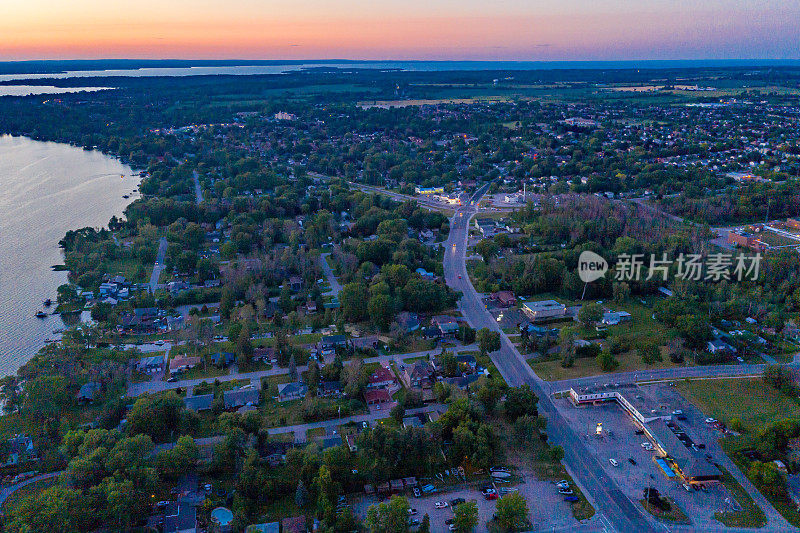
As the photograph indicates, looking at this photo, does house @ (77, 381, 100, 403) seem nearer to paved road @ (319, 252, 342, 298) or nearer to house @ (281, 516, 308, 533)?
house @ (281, 516, 308, 533)

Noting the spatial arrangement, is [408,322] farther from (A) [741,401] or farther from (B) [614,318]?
(A) [741,401]

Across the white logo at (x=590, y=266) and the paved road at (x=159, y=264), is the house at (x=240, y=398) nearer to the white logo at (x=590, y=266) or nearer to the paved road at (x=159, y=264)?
the paved road at (x=159, y=264)

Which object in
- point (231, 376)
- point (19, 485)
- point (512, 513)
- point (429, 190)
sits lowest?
point (19, 485)

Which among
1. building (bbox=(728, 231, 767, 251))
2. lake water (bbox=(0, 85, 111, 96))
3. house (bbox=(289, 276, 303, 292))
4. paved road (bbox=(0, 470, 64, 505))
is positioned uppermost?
lake water (bbox=(0, 85, 111, 96))

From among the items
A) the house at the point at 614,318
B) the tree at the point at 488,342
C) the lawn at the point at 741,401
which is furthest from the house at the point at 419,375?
the house at the point at 614,318

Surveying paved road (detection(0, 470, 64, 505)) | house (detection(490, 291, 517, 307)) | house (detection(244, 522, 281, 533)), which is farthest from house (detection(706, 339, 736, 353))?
paved road (detection(0, 470, 64, 505))

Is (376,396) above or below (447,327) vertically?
below

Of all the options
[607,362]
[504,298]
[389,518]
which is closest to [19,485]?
[389,518]

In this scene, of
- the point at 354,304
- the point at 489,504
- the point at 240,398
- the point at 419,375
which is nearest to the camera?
the point at 489,504
